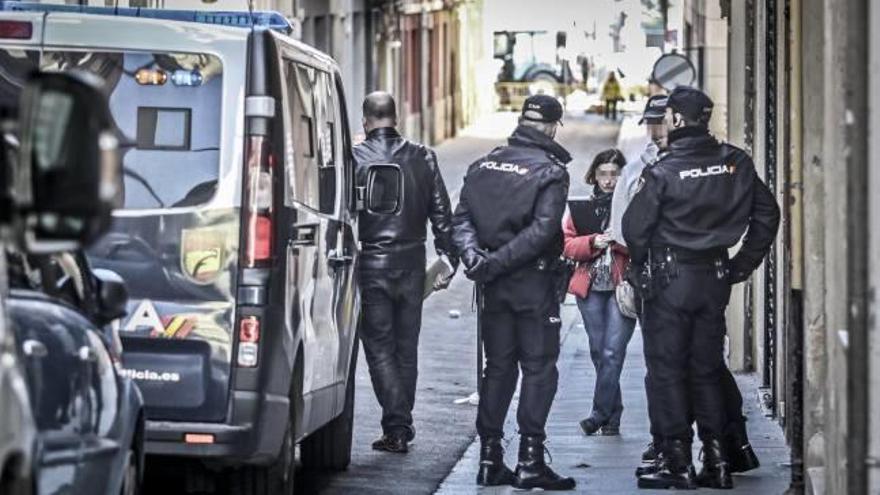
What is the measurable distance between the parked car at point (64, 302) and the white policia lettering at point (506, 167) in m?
2.65

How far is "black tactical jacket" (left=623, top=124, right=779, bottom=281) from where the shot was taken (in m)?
12.5

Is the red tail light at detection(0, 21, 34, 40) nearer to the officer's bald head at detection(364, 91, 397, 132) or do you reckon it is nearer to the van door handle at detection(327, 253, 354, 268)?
the van door handle at detection(327, 253, 354, 268)

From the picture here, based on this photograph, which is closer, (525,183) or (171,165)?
(171,165)

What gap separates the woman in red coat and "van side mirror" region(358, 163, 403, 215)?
191cm

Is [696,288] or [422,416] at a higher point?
[696,288]

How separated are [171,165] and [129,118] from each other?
277 millimetres

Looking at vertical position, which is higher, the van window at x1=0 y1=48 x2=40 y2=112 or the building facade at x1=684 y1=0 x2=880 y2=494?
the van window at x1=0 y1=48 x2=40 y2=112

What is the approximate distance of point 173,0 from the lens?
108 feet

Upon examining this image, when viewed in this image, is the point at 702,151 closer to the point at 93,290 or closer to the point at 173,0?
the point at 93,290

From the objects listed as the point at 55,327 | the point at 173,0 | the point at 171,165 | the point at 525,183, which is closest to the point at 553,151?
the point at 525,183

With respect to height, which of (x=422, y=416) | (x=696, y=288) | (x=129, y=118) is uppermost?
(x=129, y=118)

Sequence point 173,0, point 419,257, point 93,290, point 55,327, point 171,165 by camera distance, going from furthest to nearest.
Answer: point 173,0 → point 419,257 → point 171,165 → point 93,290 → point 55,327

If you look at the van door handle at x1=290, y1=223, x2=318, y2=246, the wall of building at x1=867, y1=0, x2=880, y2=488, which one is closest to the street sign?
the van door handle at x1=290, y1=223, x2=318, y2=246

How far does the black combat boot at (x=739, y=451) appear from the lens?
44.3ft
